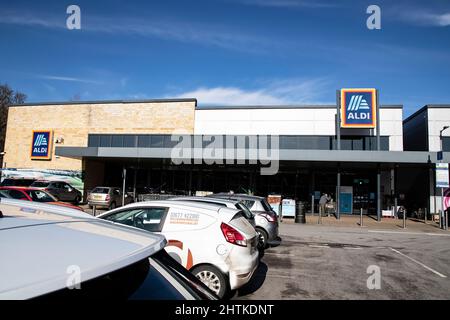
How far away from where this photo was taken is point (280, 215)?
21734mm

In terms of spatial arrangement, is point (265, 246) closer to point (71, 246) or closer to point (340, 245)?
point (340, 245)

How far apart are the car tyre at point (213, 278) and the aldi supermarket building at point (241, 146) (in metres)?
17.1

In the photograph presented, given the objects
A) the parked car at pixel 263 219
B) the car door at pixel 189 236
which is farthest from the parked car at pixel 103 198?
the car door at pixel 189 236

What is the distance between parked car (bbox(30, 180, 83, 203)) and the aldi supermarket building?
8.22 ft

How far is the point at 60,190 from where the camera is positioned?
24.7 metres

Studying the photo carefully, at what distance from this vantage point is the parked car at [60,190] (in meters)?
23.7

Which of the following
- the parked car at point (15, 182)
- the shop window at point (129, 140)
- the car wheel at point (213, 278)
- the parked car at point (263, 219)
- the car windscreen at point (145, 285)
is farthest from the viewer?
the shop window at point (129, 140)

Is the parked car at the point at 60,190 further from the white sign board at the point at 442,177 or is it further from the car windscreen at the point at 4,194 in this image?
the white sign board at the point at 442,177

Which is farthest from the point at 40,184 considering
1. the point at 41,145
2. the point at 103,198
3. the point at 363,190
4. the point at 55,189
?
the point at 363,190

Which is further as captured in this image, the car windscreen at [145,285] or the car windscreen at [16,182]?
the car windscreen at [16,182]

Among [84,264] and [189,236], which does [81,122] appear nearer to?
[189,236]

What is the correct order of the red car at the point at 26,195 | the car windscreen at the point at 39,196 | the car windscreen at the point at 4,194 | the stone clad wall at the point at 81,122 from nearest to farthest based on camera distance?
1. the car windscreen at the point at 4,194
2. the red car at the point at 26,195
3. the car windscreen at the point at 39,196
4. the stone clad wall at the point at 81,122

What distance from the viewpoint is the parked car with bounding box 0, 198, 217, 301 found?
141cm
